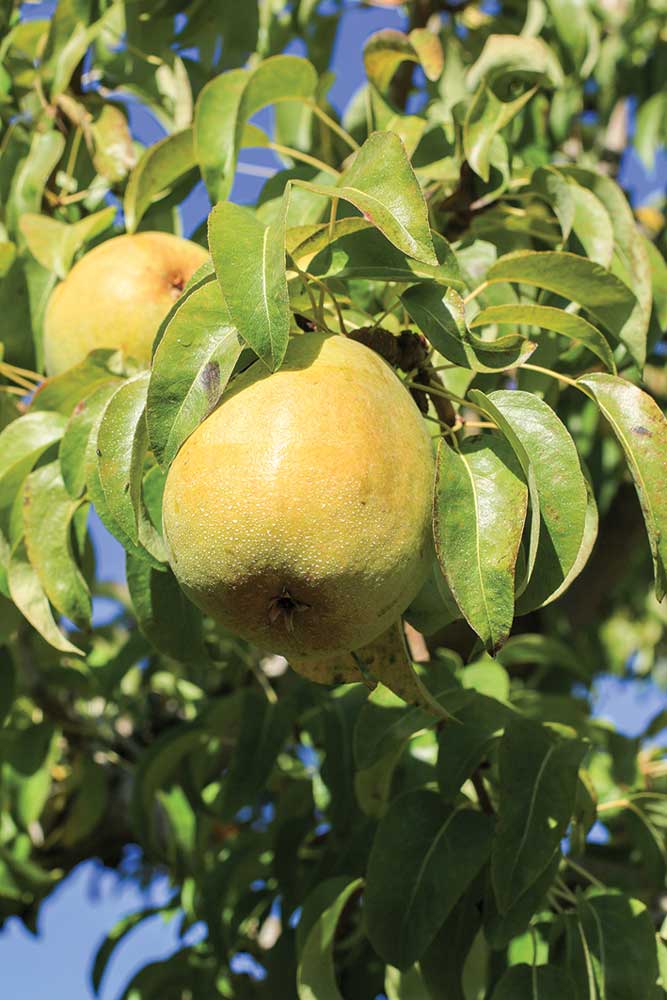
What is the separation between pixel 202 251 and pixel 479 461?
2.64 feet

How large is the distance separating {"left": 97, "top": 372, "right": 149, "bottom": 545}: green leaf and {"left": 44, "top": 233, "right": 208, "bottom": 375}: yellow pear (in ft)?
1.28

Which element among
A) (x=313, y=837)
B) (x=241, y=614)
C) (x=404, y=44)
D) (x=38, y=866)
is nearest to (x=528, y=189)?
(x=404, y=44)

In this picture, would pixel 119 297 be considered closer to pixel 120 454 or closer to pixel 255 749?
pixel 120 454

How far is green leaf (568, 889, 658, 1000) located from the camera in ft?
5.35

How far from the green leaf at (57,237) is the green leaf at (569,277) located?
0.77 m

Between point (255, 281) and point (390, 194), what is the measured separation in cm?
20

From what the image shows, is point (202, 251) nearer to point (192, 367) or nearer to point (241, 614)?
point (192, 367)

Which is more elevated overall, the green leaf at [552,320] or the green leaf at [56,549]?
the green leaf at [552,320]

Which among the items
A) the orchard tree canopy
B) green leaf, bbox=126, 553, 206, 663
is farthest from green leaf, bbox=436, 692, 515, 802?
green leaf, bbox=126, 553, 206, 663

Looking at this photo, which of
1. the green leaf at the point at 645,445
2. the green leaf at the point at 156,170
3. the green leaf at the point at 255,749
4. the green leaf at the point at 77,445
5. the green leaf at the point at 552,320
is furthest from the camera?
the green leaf at the point at 255,749

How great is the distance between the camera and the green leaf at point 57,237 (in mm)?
1925

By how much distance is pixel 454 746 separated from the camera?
172cm

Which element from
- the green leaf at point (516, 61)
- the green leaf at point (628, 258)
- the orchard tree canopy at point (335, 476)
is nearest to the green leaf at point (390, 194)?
the orchard tree canopy at point (335, 476)

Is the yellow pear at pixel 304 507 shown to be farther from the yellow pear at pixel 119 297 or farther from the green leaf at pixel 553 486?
the yellow pear at pixel 119 297
